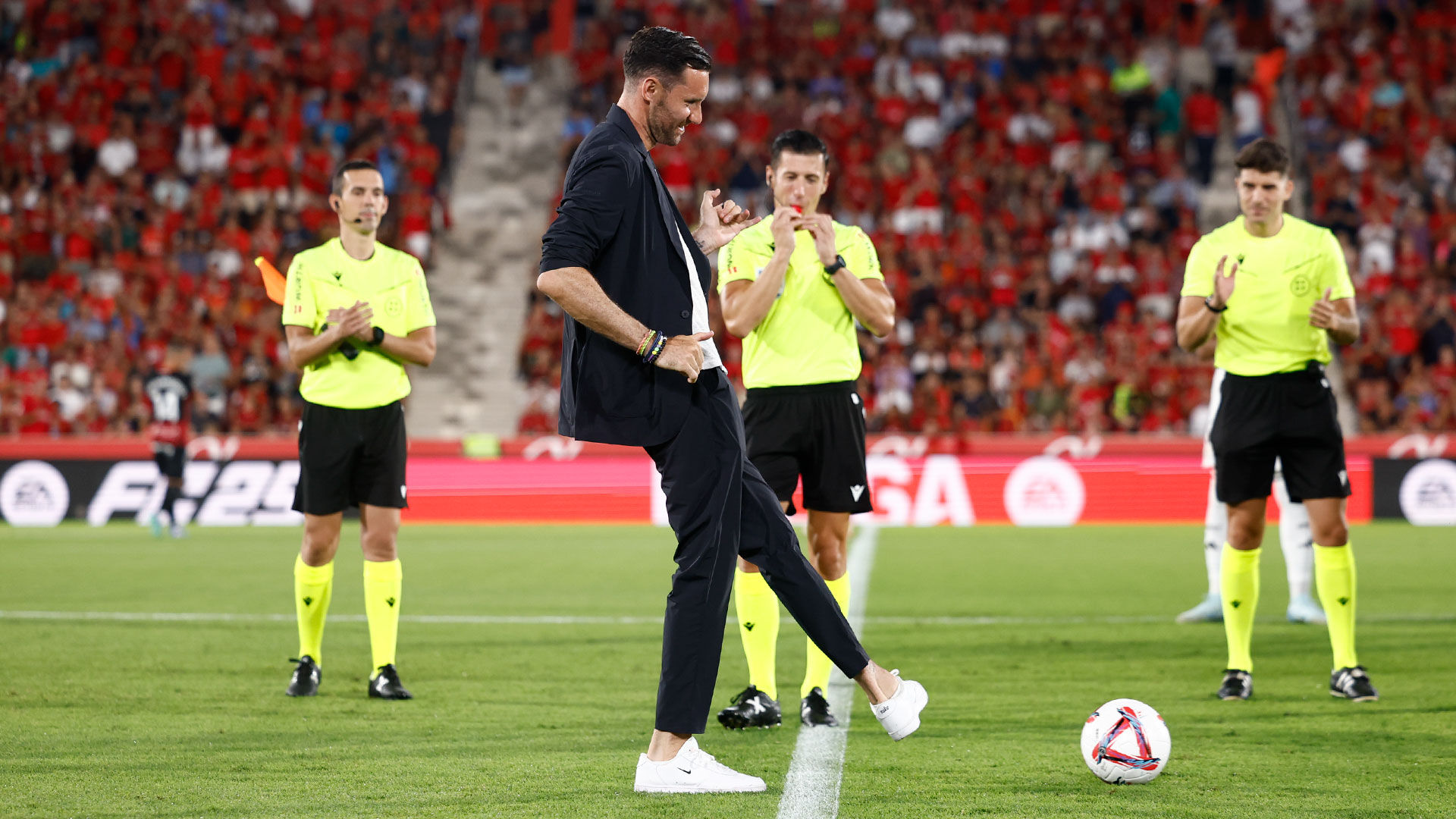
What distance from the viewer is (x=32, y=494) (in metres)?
17.1

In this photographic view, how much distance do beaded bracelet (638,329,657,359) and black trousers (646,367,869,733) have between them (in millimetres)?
272

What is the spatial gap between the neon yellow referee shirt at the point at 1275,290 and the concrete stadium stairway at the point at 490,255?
15.7 m

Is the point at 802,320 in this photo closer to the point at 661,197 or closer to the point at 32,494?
the point at 661,197

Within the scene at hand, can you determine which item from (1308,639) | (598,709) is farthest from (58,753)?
(1308,639)

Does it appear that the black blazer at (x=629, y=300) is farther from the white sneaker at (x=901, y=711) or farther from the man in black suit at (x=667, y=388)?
the white sneaker at (x=901, y=711)

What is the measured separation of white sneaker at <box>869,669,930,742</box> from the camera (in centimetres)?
455

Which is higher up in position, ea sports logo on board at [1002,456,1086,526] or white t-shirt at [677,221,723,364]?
white t-shirt at [677,221,723,364]

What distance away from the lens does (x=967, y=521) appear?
16.9 meters


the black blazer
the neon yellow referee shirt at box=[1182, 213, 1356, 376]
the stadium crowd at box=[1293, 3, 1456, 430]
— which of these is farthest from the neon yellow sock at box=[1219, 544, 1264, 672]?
the stadium crowd at box=[1293, 3, 1456, 430]

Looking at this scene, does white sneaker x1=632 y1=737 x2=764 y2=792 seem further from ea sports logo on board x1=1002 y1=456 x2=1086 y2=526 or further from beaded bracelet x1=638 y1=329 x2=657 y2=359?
ea sports logo on board x1=1002 y1=456 x2=1086 y2=526

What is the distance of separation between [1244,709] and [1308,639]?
2.47 metres

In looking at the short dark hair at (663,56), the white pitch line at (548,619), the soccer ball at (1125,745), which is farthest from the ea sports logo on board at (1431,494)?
the short dark hair at (663,56)

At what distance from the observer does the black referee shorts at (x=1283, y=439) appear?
6203 mm

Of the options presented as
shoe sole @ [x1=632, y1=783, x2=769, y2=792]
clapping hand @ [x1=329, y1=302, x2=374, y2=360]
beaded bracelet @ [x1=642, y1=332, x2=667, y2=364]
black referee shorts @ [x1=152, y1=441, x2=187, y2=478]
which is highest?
beaded bracelet @ [x1=642, y1=332, x2=667, y2=364]
